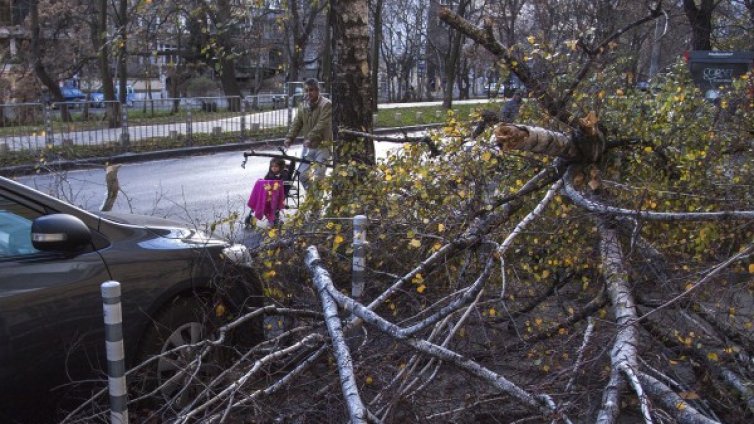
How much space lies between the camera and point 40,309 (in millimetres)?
3477

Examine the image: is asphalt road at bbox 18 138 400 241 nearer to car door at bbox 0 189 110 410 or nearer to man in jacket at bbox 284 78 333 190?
man in jacket at bbox 284 78 333 190

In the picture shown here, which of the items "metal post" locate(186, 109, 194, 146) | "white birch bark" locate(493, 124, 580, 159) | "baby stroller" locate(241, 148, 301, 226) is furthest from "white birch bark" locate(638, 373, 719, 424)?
"metal post" locate(186, 109, 194, 146)

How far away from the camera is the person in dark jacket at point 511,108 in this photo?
20.7ft

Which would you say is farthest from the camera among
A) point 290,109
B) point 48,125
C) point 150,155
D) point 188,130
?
point 290,109

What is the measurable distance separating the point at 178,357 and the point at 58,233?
833mm

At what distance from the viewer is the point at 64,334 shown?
357 cm

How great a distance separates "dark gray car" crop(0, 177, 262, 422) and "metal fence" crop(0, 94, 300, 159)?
10.2m

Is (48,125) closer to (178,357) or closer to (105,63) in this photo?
(105,63)

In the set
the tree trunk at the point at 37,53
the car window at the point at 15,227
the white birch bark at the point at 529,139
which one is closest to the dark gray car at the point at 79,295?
the car window at the point at 15,227

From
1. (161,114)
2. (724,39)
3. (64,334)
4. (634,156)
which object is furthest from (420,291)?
(724,39)

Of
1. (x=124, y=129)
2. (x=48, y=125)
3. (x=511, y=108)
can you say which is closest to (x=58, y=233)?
(x=511, y=108)

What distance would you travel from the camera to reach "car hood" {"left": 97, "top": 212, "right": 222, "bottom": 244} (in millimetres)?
4273

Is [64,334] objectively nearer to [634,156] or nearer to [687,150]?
[634,156]

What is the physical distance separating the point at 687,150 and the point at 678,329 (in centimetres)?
213
